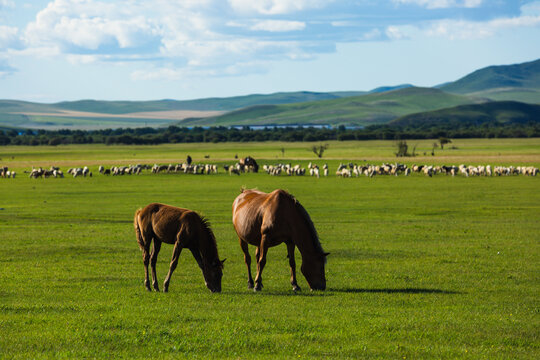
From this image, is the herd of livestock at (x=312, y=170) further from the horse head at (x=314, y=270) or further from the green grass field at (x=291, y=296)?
the horse head at (x=314, y=270)

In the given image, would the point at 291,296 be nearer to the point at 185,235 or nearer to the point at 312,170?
the point at 185,235

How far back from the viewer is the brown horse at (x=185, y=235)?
15250 mm

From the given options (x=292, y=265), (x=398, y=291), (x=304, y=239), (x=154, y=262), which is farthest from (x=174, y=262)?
(x=398, y=291)

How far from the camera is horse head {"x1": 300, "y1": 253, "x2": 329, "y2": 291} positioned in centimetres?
1548

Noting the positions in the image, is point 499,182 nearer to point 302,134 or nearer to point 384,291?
point 384,291

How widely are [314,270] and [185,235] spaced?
289 cm

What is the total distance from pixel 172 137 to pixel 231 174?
119 meters

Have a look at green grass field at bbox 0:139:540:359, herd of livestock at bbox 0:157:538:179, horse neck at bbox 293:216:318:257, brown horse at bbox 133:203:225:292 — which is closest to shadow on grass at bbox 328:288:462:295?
green grass field at bbox 0:139:540:359

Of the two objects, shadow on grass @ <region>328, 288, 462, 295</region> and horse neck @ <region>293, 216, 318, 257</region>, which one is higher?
horse neck @ <region>293, 216, 318, 257</region>

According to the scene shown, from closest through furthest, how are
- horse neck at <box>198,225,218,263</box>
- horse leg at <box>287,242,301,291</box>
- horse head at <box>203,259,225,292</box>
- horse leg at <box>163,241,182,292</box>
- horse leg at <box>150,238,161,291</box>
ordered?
horse leg at <box>163,241,182,292</box> → horse neck at <box>198,225,218,263</box> → horse head at <box>203,259,225,292</box> → horse leg at <box>287,242,301,291</box> → horse leg at <box>150,238,161,291</box>

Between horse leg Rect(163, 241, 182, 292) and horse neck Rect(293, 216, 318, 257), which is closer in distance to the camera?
horse leg Rect(163, 241, 182, 292)

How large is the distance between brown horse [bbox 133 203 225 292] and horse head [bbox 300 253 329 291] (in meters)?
1.84

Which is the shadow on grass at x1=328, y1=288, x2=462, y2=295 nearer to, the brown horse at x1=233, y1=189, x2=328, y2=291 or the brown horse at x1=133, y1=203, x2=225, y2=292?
the brown horse at x1=233, y1=189, x2=328, y2=291

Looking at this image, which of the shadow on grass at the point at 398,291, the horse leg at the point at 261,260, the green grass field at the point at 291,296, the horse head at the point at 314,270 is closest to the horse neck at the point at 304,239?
the horse head at the point at 314,270
